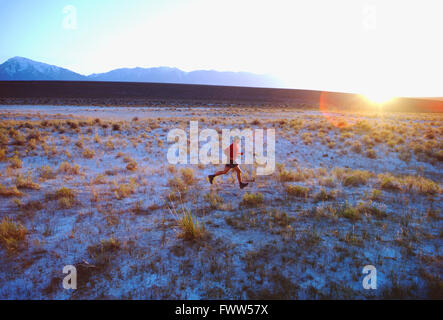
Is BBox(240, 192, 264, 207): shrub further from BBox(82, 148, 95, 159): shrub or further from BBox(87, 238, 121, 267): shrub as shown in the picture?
BBox(82, 148, 95, 159): shrub

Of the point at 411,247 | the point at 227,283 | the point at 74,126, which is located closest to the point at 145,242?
the point at 227,283

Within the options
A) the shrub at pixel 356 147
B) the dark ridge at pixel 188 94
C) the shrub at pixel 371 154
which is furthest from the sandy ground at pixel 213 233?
A: the dark ridge at pixel 188 94

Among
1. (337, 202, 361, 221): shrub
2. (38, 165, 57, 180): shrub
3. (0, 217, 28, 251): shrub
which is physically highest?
(38, 165, 57, 180): shrub

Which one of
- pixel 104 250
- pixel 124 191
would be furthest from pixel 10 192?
pixel 104 250

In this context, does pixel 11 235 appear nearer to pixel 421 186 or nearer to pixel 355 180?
pixel 355 180

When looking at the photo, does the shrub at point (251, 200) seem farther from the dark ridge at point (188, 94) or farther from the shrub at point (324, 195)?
the dark ridge at point (188, 94)

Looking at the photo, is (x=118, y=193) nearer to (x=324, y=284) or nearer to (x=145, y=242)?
(x=145, y=242)

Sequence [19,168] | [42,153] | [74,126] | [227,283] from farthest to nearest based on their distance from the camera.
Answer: [74,126]
[42,153]
[19,168]
[227,283]

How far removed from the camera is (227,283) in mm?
3432

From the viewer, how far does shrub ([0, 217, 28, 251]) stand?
4.20 meters

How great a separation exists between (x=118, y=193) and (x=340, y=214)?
5.64 m

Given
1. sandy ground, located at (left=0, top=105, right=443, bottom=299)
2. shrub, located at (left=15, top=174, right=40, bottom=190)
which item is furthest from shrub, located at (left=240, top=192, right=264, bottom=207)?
shrub, located at (left=15, top=174, right=40, bottom=190)

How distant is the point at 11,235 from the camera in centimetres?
444

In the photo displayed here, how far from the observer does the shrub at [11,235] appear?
13.8 ft
